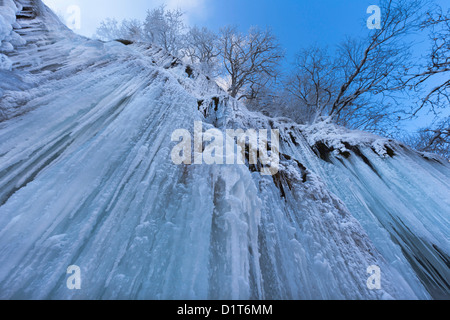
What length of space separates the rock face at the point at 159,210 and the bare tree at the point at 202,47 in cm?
931

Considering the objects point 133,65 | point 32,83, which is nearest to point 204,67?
point 133,65

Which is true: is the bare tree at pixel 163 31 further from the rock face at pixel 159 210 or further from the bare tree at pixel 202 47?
the rock face at pixel 159 210

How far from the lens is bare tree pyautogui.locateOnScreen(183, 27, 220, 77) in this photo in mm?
10703

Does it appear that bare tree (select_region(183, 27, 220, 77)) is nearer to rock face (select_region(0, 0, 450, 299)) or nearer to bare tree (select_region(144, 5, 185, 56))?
bare tree (select_region(144, 5, 185, 56))

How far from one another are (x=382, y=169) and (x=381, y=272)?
2.28 m

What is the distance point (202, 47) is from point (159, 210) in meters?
12.2

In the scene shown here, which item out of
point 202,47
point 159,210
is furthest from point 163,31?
point 159,210

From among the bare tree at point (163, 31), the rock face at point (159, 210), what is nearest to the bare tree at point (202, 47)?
the bare tree at point (163, 31)

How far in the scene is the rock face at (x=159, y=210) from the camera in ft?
3.46

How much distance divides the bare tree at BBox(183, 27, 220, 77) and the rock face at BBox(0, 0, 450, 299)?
366 inches

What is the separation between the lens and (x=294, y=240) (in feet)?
4.61

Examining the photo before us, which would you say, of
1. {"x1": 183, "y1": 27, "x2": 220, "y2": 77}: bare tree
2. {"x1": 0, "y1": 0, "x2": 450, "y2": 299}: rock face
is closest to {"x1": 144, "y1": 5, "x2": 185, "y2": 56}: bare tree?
{"x1": 183, "y1": 27, "x2": 220, "y2": 77}: bare tree

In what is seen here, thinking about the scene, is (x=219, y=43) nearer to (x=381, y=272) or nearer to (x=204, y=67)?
(x=204, y=67)

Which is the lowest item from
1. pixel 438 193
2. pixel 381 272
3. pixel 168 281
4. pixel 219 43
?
pixel 381 272
